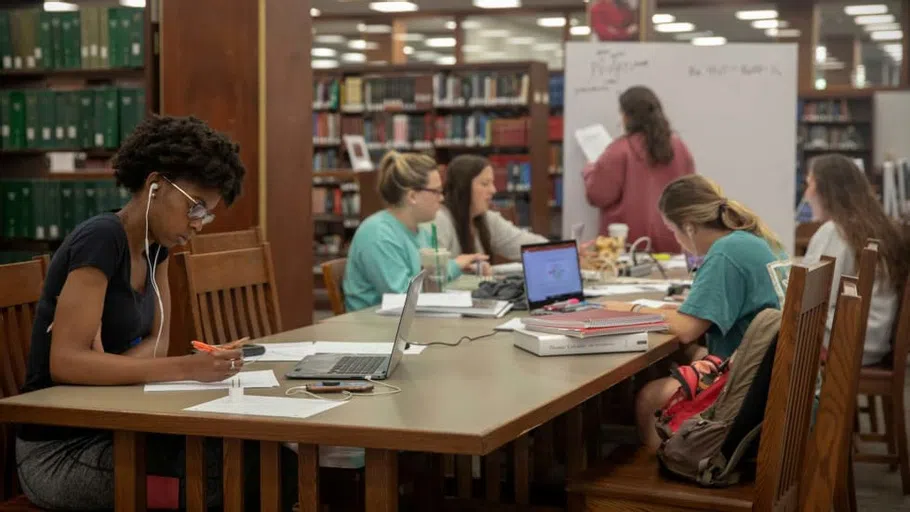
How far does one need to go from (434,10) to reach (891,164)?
22.9 feet

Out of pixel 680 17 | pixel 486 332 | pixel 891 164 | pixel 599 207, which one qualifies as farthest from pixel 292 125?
pixel 680 17

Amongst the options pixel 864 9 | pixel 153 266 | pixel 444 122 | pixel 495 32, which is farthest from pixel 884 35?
pixel 153 266

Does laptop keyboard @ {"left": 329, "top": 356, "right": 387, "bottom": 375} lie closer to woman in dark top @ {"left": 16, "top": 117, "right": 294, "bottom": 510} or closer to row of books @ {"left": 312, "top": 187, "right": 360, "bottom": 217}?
woman in dark top @ {"left": 16, "top": 117, "right": 294, "bottom": 510}

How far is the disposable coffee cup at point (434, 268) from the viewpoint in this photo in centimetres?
385

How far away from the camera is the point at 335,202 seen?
1074cm

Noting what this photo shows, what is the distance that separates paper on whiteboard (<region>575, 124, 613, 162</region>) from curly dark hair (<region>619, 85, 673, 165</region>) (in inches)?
20.4

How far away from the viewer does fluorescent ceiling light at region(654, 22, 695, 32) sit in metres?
16.2

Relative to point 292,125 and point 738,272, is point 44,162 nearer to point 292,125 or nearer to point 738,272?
point 292,125

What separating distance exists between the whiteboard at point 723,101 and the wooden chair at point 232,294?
339 centimetres

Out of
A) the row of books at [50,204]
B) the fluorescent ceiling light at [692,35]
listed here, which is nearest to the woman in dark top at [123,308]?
the row of books at [50,204]

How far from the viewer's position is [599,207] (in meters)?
6.31

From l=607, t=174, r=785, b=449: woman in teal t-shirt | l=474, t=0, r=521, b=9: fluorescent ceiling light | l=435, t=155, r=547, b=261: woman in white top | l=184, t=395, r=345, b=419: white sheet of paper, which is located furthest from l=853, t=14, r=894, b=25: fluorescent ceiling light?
l=184, t=395, r=345, b=419: white sheet of paper

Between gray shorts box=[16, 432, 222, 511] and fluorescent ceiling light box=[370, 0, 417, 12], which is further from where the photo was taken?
fluorescent ceiling light box=[370, 0, 417, 12]

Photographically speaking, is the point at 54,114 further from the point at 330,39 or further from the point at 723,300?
the point at 330,39
